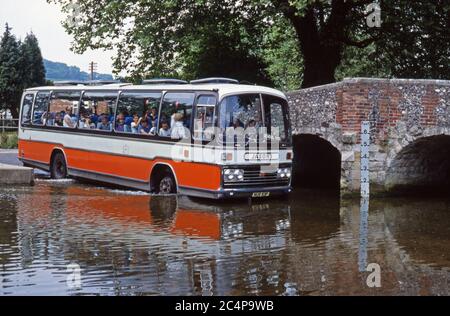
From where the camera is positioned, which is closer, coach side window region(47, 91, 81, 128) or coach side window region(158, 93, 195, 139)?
coach side window region(158, 93, 195, 139)

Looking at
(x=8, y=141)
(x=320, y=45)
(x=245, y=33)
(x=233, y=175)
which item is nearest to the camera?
(x=233, y=175)

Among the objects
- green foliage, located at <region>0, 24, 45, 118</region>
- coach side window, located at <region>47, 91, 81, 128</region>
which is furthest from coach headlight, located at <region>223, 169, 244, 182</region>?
green foliage, located at <region>0, 24, 45, 118</region>

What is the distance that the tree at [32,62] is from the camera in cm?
5628

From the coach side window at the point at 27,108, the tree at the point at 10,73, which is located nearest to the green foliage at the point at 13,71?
the tree at the point at 10,73

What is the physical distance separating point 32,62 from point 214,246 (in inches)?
2033

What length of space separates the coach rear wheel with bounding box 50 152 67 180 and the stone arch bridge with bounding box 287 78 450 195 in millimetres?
6844

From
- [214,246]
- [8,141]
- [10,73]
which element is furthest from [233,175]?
[10,73]

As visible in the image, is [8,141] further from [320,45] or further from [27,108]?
[320,45]

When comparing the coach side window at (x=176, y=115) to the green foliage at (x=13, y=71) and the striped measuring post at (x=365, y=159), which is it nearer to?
the striped measuring post at (x=365, y=159)

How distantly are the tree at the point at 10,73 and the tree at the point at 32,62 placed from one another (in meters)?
0.50

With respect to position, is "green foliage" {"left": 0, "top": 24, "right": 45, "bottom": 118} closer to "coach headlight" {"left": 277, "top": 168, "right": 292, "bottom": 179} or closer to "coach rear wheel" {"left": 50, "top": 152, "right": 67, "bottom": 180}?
"coach rear wheel" {"left": 50, "top": 152, "right": 67, "bottom": 180}

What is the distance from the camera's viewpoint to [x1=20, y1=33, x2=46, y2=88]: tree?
5628cm

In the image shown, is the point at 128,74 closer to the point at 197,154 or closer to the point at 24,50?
the point at 197,154

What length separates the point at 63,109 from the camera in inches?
823
